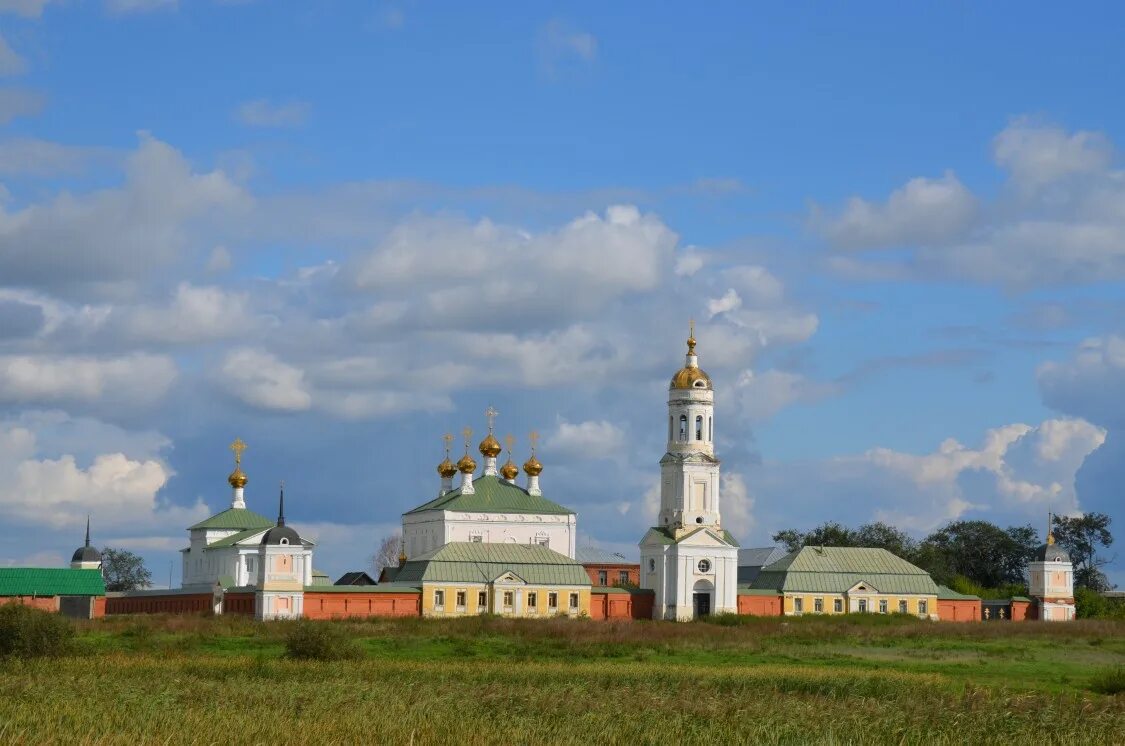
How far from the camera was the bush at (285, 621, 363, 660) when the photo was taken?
150 ft

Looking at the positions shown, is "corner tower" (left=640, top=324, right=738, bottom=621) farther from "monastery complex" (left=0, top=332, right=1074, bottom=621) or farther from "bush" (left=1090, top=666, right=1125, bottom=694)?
"bush" (left=1090, top=666, right=1125, bottom=694)

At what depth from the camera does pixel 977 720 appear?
29.7 metres

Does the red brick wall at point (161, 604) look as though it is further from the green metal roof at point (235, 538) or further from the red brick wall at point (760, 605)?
the red brick wall at point (760, 605)

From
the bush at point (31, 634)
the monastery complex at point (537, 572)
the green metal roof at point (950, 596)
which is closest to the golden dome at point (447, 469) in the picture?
the monastery complex at point (537, 572)

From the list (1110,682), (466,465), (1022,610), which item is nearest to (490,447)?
(466,465)

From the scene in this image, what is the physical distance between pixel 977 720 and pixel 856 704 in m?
3.51

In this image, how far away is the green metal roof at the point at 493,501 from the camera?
82.2 meters

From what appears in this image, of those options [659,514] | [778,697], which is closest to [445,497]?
[659,514]

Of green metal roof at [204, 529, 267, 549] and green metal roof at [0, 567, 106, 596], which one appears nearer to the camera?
green metal roof at [0, 567, 106, 596]

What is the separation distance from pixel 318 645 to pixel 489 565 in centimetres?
2937

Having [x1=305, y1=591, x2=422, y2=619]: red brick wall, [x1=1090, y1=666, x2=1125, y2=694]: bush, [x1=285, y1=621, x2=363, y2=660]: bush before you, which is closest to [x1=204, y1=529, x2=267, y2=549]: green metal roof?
[x1=305, y1=591, x2=422, y2=619]: red brick wall

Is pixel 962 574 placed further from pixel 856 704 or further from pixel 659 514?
pixel 856 704

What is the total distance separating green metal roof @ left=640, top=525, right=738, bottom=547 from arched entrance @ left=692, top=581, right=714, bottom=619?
78.1 inches

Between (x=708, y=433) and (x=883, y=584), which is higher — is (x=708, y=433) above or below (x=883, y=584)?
above
